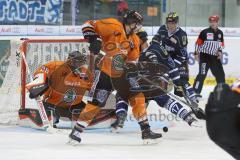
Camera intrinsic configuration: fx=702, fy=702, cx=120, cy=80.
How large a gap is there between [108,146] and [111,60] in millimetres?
650

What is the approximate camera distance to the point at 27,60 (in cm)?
651

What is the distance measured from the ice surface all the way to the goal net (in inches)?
13.9

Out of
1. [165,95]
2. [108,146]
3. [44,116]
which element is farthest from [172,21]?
[108,146]

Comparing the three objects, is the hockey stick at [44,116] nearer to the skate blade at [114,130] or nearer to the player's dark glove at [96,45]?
the skate blade at [114,130]

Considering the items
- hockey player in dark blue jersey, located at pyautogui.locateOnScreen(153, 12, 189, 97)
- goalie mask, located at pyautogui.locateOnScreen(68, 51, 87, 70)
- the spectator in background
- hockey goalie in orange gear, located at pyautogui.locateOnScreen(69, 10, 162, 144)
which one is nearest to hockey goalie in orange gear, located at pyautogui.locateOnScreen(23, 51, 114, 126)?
goalie mask, located at pyautogui.locateOnScreen(68, 51, 87, 70)

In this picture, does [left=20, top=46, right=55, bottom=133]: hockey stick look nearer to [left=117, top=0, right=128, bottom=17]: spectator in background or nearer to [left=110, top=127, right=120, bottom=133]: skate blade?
[left=110, top=127, right=120, bottom=133]: skate blade

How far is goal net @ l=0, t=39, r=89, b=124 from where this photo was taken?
646cm

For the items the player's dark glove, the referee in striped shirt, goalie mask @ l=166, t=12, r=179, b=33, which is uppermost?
goalie mask @ l=166, t=12, r=179, b=33

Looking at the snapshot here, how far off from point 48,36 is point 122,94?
473 cm

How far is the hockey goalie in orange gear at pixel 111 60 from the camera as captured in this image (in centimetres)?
521

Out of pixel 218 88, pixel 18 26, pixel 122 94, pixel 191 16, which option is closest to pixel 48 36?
pixel 18 26

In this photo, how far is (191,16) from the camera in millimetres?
11453

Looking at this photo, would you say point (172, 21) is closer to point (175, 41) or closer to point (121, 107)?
point (175, 41)

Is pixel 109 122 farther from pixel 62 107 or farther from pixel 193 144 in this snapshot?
pixel 193 144
